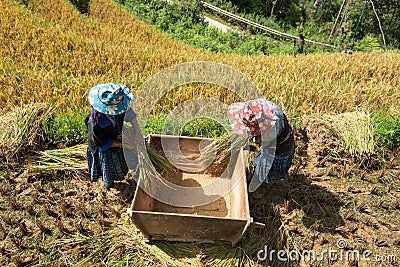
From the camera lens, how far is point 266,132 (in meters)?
2.53

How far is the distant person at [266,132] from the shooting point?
8.02ft

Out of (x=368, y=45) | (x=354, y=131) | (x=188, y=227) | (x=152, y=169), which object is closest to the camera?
(x=188, y=227)

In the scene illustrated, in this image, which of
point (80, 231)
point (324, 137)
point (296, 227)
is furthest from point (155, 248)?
point (324, 137)

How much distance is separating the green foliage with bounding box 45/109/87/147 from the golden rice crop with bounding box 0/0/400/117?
0.39 metres

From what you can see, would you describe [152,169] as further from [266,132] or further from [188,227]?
[266,132]

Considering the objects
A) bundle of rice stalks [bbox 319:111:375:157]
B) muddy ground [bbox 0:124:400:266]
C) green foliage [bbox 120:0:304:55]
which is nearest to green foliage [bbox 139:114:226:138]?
muddy ground [bbox 0:124:400:266]

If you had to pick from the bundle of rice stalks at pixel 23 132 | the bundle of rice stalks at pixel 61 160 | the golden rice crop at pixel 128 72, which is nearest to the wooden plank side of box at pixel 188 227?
the bundle of rice stalks at pixel 61 160

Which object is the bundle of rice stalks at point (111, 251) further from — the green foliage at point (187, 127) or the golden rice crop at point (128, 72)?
the golden rice crop at point (128, 72)

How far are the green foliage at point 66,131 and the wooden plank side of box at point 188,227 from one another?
5.19ft

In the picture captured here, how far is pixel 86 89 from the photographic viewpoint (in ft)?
14.0

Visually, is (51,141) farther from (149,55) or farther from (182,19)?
(182,19)

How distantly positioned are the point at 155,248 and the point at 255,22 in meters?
13.1

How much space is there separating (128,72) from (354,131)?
3.74 m

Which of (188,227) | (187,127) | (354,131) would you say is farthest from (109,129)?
(354,131)
